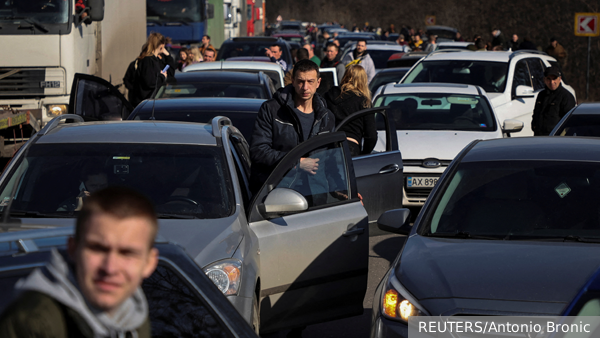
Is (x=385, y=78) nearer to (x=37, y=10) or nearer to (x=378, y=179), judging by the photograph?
(x=37, y=10)

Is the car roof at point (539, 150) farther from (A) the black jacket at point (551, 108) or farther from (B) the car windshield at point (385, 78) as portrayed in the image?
(B) the car windshield at point (385, 78)

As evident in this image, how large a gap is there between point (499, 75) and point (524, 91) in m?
0.69

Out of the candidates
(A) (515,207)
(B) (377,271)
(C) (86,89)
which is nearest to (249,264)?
(A) (515,207)

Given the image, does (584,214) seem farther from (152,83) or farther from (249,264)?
(152,83)

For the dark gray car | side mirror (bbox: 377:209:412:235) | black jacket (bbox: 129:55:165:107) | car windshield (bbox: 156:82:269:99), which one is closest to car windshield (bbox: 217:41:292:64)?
black jacket (bbox: 129:55:165:107)

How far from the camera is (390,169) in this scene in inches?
252

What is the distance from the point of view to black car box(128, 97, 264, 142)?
267 inches

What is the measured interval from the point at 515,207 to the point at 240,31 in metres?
39.0

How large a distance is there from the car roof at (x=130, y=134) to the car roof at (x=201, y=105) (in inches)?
61.9

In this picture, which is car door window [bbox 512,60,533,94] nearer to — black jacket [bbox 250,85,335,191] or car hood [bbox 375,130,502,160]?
car hood [bbox 375,130,502,160]

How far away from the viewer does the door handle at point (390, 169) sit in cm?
635

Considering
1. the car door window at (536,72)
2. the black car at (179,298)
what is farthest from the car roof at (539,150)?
the car door window at (536,72)

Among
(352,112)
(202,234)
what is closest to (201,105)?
(352,112)

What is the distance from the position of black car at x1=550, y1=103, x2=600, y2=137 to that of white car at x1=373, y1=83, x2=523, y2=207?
1592mm
